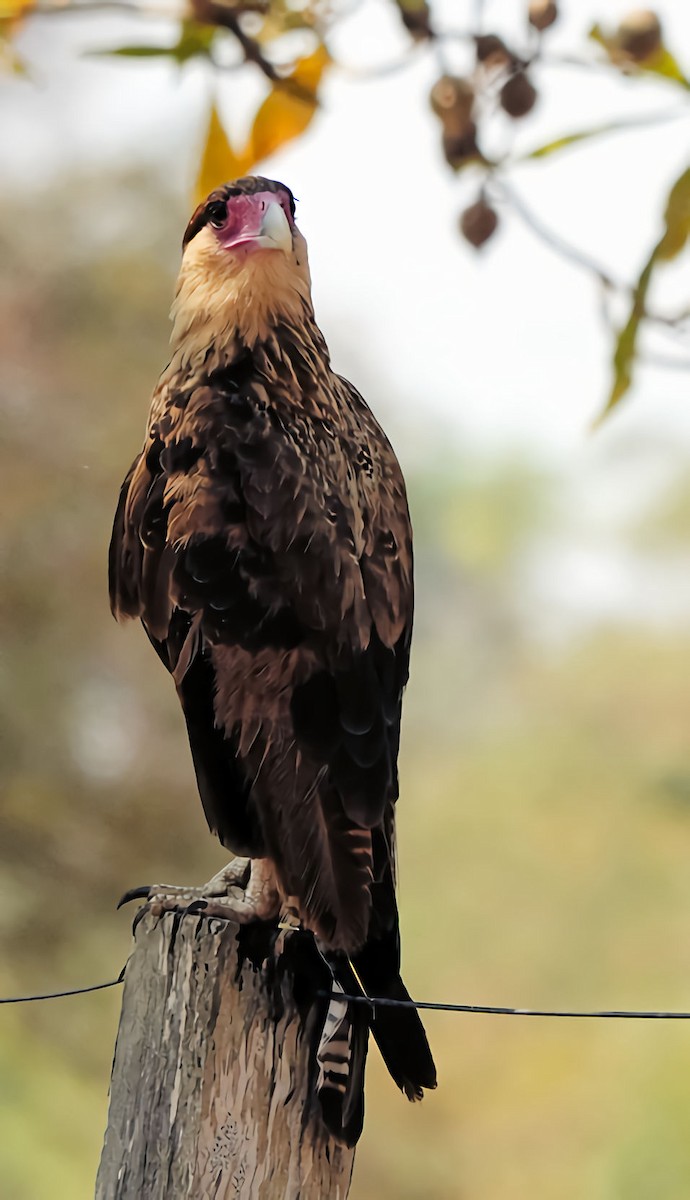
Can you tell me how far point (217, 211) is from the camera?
1053 mm

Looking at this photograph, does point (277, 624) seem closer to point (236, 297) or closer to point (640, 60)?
point (236, 297)

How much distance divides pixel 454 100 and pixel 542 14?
69 millimetres

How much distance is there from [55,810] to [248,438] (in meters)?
1.83

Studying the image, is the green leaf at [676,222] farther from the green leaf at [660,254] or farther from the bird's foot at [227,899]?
the bird's foot at [227,899]

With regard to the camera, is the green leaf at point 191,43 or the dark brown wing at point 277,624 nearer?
the green leaf at point 191,43

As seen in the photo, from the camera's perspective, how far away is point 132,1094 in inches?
32.0

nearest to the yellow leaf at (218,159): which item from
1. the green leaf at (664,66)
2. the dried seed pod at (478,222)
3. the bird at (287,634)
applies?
the bird at (287,634)

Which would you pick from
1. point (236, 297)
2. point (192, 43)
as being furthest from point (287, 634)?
point (192, 43)

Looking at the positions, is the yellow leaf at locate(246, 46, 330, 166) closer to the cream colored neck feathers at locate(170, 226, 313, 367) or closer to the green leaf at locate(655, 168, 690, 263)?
the cream colored neck feathers at locate(170, 226, 313, 367)

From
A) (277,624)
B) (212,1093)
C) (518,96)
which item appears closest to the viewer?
(518,96)

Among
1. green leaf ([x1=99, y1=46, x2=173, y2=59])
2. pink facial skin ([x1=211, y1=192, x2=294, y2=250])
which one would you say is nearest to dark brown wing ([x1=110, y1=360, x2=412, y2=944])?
pink facial skin ([x1=211, y1=192, x2=294, y2=250])

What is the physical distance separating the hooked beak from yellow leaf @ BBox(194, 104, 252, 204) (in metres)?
0.11

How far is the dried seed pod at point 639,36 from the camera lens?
61 centimetres

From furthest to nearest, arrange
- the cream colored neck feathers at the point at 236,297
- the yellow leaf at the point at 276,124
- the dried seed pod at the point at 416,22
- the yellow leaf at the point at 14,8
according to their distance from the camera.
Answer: the cream colored neck feathers at the point at 236,297
the yellow leaf at the point at 276,124
the yellow leaf at the point at 14,8
the dried seed pod at the point at 416,22
